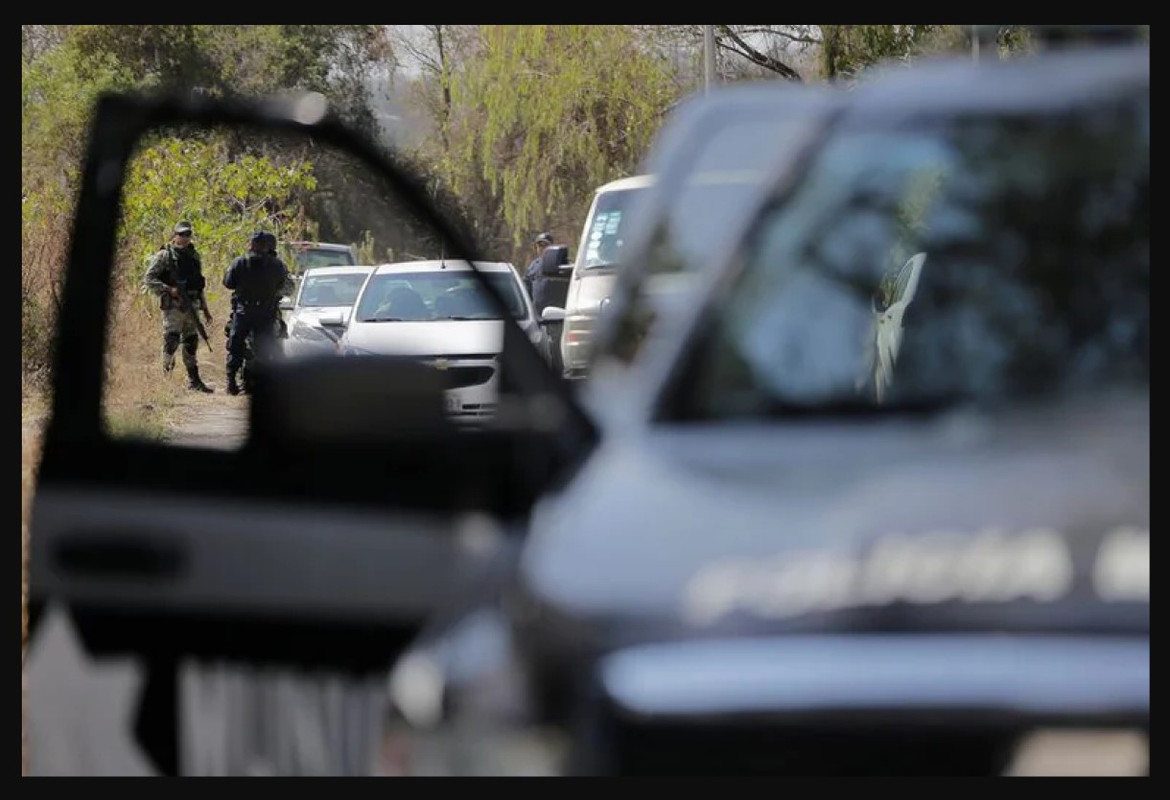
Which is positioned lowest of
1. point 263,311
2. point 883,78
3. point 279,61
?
point 263,311

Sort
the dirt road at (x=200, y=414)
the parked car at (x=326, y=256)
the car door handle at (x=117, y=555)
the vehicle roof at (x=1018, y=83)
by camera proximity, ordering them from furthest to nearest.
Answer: the parked car at (x=326, y=256) → the dirt road at (x=200, y=414) → the car door handle at (x=117, y=555) → the vehicle roof at (x=1018, y=83)

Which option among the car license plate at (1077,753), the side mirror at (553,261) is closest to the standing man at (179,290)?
the side mirror at (553,261)

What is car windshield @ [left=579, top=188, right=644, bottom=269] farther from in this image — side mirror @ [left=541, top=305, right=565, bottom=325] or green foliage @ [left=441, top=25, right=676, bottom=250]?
green foliage @ [left=441, top=25, right=676, bottom=250]

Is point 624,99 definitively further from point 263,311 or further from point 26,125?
point 263,311

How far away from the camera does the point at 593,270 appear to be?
57.7 ft

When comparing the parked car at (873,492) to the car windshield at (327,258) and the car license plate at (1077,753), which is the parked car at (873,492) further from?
the car windshield at (327,258)

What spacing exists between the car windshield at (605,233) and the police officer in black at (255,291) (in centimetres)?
269

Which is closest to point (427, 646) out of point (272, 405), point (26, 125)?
point (272, 405)

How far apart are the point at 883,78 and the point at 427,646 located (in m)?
1.25

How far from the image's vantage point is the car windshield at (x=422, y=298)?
1532 cm

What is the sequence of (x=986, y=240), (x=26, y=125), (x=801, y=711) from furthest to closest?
(x=26, y=125) → (x=986, y=240) → (x=801, y=711)

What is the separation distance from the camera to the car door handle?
3814 mm

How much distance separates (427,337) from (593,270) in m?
2.80

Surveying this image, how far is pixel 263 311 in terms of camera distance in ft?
57.5
